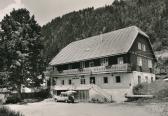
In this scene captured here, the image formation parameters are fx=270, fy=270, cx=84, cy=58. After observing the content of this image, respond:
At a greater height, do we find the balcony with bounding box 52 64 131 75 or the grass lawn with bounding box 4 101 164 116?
the balcony with bounding box 52 64 131 75

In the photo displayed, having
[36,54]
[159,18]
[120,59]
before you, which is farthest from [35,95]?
[159,18]

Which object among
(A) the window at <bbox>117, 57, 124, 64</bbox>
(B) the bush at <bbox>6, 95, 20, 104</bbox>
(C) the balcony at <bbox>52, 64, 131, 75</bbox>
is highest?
(A) the window at <bbox>117, 57, 124, 64</bbox>

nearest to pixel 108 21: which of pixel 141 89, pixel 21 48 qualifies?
pixel 21 48

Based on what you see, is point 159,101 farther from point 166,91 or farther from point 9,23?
point 9,23

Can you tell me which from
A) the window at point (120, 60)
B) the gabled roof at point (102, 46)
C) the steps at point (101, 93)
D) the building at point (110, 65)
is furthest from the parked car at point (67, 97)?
the window at point (120, 60)

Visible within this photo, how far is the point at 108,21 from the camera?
157625mm

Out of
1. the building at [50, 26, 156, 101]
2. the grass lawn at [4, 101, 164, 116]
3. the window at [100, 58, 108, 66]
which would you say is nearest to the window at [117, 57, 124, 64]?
the building at [50, 26, 156, 101]

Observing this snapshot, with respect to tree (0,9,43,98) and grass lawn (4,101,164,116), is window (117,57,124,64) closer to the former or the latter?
grass lawn (4,101,164,116)

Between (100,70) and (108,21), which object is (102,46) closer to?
(100,70)

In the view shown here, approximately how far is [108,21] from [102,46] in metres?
108

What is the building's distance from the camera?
4419cm

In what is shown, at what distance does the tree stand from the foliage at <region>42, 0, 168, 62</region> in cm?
7358

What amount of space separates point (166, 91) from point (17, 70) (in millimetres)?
26964

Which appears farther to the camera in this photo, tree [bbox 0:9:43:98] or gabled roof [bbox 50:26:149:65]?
tree [bbox 0:9:43:98]
